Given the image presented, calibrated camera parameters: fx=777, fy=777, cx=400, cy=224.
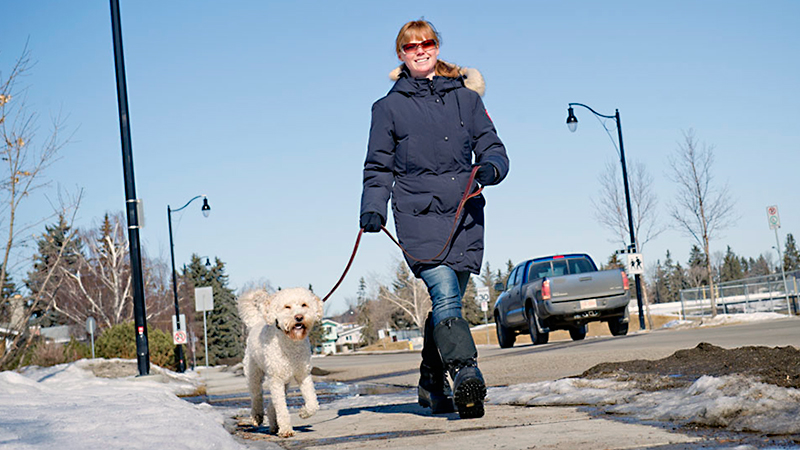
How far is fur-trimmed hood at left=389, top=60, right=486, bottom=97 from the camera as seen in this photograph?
5.43 meters

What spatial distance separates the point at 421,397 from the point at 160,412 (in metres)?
1.73

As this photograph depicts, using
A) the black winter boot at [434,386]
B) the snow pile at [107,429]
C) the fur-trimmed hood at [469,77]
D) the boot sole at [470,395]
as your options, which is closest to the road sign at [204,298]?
the snow pile at [107,429]

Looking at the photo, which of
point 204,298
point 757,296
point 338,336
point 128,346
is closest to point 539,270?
point 128,346

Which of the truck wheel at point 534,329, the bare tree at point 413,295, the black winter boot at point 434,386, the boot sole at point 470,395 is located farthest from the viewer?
the bare tree at point 413,295

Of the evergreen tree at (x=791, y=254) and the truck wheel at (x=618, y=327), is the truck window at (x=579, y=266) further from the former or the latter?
the evergreen tree at (x=791, y=254)

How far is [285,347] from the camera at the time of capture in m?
5.35

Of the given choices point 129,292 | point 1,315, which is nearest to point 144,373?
Result: point 1,315

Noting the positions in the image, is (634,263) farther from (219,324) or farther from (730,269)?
(730,269)

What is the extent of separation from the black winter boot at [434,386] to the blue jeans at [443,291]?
300 millimetres

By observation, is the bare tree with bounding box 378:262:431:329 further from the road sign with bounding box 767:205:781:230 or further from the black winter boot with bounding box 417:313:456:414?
the black winter boot with bounding box 417:313:456:414

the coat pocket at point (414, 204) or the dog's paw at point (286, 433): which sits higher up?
the coat pocket at point (414, 204)

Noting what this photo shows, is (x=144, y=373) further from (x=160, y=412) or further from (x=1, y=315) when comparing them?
(x=160, y=412)

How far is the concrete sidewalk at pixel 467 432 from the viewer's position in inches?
133

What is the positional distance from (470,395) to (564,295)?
37.6 feet
